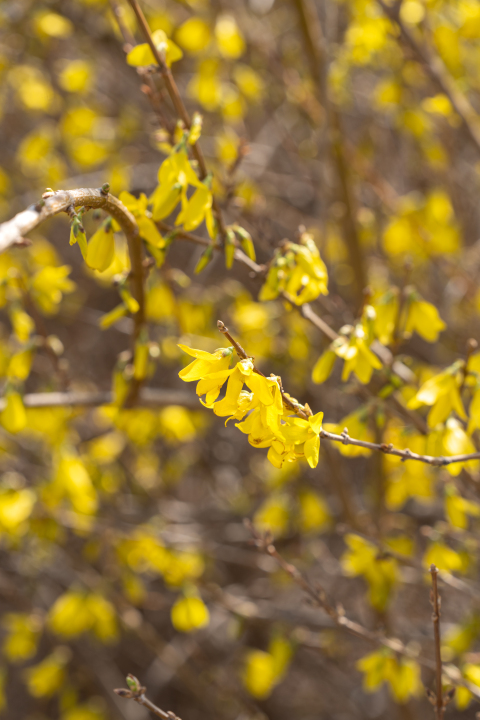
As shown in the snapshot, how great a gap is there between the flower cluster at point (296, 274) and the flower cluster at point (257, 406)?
1.25 ft

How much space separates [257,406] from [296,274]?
0.48 metres

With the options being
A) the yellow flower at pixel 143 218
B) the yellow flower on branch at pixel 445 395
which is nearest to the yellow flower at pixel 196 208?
the yellow flower at pixel 143 218

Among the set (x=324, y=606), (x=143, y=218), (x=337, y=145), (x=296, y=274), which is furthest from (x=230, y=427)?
(x=143, y=218)

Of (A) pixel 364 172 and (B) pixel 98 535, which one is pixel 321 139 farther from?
(B) pixel 98 535

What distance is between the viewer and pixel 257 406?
2.74 feet

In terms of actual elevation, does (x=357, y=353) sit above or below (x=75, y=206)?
below

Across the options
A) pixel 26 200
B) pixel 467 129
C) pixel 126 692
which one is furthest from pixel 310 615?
pixel 26 200

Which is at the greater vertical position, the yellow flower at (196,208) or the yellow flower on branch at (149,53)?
the yellow flower on branch at (149,53)

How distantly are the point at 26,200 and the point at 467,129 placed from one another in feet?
8.43

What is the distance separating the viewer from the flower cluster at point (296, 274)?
1190mm

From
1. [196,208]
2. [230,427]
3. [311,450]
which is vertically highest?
[196,208]

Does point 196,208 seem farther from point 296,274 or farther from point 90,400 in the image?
point 90,400

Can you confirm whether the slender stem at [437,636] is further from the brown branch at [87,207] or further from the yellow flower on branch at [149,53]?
the yellow flower on branch at [149,53]

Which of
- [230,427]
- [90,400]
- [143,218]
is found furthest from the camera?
[230,427]
